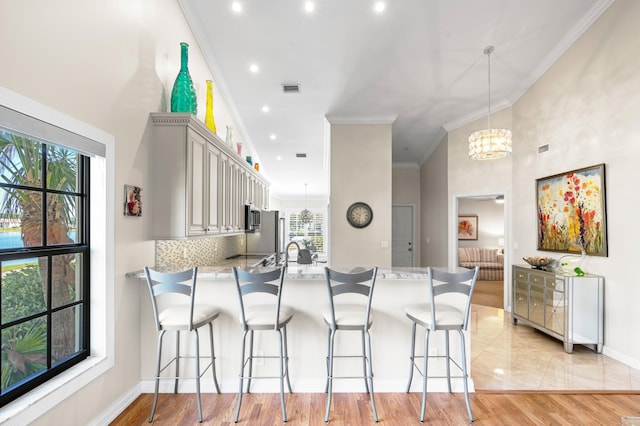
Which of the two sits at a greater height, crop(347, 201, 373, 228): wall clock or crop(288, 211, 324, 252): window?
crop(347, 201, 373, 228): wall clock

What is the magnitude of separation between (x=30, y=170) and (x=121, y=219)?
2.23 ft

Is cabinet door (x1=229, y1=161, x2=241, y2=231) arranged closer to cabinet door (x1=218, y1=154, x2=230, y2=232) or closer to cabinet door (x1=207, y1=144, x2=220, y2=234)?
cabinet door (x1=218, y1=154, x2=230, y2=232)

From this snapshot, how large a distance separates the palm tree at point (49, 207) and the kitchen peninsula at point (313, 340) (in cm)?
69

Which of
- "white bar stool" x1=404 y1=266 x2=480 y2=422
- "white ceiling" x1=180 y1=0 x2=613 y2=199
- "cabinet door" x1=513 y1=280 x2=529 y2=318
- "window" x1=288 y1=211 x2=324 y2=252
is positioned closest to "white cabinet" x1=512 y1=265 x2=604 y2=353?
"cabinet door" x1=513 y1=280 x2=529 y2=318

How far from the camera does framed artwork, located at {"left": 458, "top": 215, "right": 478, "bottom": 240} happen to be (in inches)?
359

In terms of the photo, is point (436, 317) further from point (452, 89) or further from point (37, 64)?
point (452, 89)

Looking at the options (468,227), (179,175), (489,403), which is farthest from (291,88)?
(468,227)

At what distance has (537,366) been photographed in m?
3.07

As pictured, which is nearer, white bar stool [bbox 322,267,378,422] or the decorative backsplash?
white bar stool [bbox 322,267,378,422]

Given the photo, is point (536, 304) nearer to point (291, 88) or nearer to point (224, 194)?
point (224, 194)

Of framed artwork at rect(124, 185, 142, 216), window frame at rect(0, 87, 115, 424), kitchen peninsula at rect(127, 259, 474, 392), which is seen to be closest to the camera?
window frame at rect(0, 87, 115, 424)

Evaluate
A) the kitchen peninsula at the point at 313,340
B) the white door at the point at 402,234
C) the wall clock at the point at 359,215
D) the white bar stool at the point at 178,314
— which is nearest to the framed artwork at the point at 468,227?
the white door at the point at 402,234

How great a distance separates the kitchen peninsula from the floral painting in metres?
2.27

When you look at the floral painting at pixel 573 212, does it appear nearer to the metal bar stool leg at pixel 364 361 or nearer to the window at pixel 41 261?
the metal bar stool leg at pixel 364 361
